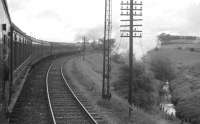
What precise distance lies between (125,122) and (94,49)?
3107 inches

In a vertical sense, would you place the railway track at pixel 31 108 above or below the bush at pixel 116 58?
below

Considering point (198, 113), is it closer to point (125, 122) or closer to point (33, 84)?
point (33, 84)

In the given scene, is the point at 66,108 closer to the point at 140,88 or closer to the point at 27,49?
the point at 27,49

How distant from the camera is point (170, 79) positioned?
3002 inches

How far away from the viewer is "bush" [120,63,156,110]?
119 feet

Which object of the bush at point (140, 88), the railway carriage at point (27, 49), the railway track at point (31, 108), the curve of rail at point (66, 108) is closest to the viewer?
the railway track at point (31, 108)

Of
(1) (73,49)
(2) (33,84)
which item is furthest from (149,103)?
(1) (73,49)

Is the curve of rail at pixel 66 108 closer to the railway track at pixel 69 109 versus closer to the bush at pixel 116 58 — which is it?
the railway track at pixel 69 109

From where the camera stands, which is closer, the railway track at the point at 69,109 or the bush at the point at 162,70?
the railway track at the point at 69,109

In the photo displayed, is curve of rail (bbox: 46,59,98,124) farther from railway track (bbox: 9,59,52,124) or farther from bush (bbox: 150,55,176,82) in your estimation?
bush (bbox: 150,55,176,82)

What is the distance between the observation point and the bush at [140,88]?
119 ft

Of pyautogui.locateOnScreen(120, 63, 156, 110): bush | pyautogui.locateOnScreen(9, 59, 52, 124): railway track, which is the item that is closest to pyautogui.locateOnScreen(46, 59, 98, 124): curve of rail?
pyautogui.locateOnScreen(9, 59, 52, 124): railway track

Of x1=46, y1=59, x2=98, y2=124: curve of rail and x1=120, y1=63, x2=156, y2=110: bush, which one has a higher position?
x1=46, y1=59, x2=98, y2=124: curve of rail

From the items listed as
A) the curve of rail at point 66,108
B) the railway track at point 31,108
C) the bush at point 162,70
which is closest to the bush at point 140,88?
the curve of rail at point 66,108
